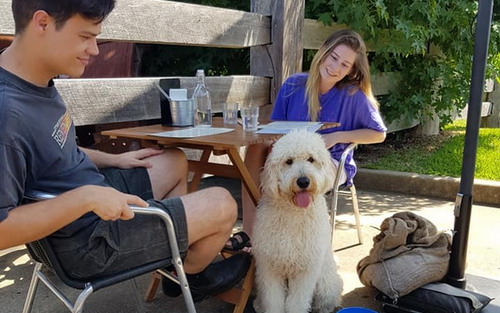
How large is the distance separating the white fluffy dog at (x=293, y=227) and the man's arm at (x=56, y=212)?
89cm

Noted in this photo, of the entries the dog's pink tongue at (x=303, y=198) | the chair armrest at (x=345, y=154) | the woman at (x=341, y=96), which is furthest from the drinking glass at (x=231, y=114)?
the dog's pink tongue at (x=303, y=198)

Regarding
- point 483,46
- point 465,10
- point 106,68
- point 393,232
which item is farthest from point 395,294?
point 465,10

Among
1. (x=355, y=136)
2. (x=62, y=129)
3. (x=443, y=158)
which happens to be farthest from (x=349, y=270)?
(x=443, y=158)

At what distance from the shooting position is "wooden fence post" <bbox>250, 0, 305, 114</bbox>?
12.8 feet

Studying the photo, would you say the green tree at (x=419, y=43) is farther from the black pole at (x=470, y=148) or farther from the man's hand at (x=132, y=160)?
the man's hand at (x=132, y=160)

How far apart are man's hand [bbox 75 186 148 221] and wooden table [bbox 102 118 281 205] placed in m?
0.64

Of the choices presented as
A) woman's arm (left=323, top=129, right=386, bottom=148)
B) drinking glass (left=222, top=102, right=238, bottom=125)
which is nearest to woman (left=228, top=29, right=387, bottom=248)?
woman's arm (left=323, top=129, right=386, bottom=148)

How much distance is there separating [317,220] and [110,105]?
1.50 meters

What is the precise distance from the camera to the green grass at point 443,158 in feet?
16.3

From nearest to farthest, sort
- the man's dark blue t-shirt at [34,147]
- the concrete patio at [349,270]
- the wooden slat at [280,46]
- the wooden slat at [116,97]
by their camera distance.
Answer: the man's dark blue t-shirt at [34,147]
the concrete patio at [349,270]
the wooden slat at [116,97]
the wooden slat at [280,46]

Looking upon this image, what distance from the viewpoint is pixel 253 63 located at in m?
4.06

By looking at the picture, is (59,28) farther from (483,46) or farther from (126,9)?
(483,46)

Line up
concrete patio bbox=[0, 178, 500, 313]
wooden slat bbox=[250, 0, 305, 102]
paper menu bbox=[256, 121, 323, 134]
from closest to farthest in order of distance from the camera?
1. paper menu bbox=[256, 121, 323, 134]
2. concrete patio bbox=[0, 178, 500, 313]
3. wooden slat bbox=[250, 0, 305, 102]

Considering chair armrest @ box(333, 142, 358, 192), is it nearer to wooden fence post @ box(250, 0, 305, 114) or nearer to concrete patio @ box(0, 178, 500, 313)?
concrete patio @ box(0, 178, 500, 313)
